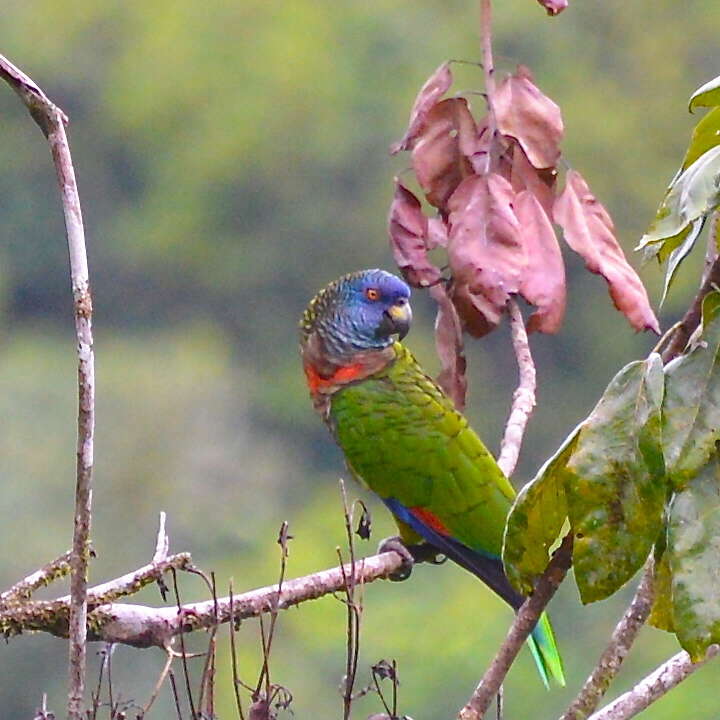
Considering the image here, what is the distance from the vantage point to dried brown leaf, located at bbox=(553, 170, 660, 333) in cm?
251

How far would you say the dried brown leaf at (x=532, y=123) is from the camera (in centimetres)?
278

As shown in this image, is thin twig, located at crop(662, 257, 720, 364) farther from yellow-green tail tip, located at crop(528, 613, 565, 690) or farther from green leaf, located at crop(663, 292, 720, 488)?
yellow-green tail tip, located at crop(528, 613, 565, 690)

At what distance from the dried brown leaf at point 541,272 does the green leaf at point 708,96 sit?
1.04 m

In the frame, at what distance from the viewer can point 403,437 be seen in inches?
141

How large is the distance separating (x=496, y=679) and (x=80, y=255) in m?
0.60

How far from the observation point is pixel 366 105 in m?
23.4

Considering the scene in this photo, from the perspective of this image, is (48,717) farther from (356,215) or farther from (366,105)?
(366,105)

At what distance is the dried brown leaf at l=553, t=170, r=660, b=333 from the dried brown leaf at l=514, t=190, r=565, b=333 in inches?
1.4

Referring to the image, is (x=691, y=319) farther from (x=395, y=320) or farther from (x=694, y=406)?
(x=395, y=320)

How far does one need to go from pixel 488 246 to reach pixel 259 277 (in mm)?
19353

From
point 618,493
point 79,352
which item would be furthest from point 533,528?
point 79,352

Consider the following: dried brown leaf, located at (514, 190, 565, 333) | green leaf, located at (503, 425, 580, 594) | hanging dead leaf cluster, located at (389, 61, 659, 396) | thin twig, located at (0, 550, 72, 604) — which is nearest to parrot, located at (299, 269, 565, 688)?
hanging dead leaf cluster, located at (389, 61, 659, 396)

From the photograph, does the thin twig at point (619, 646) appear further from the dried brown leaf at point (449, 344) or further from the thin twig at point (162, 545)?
the dried brown leaf at point (449, 344)

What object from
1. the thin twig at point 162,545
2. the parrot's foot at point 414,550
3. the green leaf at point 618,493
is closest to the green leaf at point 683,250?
the green leaf at point 618,493
